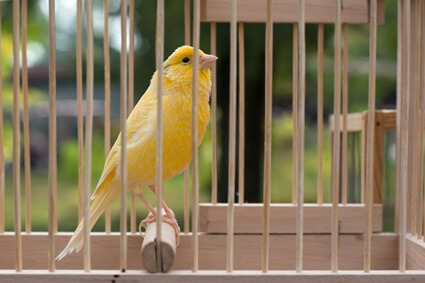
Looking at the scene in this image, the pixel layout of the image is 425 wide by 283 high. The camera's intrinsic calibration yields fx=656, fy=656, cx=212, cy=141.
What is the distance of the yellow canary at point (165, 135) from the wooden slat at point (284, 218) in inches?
7.8

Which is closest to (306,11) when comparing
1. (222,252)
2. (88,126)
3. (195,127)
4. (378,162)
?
(378,162)

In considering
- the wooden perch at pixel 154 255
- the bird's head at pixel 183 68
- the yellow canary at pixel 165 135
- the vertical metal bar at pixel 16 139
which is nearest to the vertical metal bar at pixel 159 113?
the wooden perch at pixel 154 255

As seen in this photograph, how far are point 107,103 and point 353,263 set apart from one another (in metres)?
0.89

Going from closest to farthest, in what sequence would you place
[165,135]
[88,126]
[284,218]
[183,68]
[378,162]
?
[88,126]
[165,135]
[183,68]
[284,218]
[378,162]

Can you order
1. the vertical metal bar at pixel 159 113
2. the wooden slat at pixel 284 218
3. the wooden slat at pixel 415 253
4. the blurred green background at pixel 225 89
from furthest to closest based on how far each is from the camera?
the blurred green background at pixel 225 89 < the wooden slat at pixel 284 218 < the wooden slat at pixel 415 253 < the vertical metal bar at pixel 159 113

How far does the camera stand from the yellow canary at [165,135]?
1793 mm

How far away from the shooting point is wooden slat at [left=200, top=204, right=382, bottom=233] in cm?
205

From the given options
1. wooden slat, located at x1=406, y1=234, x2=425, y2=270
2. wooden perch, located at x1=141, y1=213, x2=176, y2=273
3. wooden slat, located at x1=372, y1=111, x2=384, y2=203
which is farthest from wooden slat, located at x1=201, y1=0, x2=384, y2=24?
wooden perch, located at x1=141, y1=213, x2=176, y2=273

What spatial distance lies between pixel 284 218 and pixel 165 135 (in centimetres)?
53
